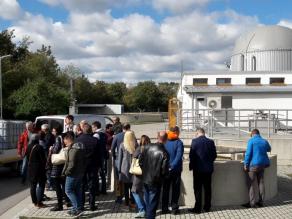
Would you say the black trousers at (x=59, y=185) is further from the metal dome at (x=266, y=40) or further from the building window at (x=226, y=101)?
the metal dome at (x=266, y=40)

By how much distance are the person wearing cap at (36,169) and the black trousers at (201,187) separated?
10.2ft

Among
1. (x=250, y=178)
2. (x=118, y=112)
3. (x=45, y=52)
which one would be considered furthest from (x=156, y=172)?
(x=118, y=112)

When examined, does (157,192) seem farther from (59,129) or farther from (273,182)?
(273,182)

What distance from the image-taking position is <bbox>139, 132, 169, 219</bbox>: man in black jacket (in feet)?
27.6

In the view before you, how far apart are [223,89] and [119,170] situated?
92.2ft

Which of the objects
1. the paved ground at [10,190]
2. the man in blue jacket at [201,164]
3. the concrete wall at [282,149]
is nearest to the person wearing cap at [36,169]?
the paved ground at [10,190]

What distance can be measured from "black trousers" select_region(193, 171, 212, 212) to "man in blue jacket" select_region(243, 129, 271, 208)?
974 mm

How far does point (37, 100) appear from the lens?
36.8m

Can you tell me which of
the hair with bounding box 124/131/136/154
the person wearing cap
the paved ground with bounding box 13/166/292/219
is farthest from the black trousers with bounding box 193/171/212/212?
the person wearing cap

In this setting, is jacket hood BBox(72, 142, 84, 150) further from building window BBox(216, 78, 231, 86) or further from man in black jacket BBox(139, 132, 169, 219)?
building window BBox(216, 78, 231, 86)

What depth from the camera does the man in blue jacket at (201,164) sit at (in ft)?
32.4

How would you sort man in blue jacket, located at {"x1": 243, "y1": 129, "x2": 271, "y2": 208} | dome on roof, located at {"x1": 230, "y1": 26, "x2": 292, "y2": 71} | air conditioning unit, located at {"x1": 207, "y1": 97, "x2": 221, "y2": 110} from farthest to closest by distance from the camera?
dome on roof, located at {"x1": 230, "y1": 26, "x2": 292, "y2": 71}
air conditioning unit, located at {"x1": 207, "y1": 97, "x2": 221, "y2": 110}
man in blue jacket, located at {"x1": 243, "y1": 129, "x2": 271, "y2": 208}

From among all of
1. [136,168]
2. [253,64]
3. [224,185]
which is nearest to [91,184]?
[136,168]

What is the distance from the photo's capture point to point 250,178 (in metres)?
10.7
